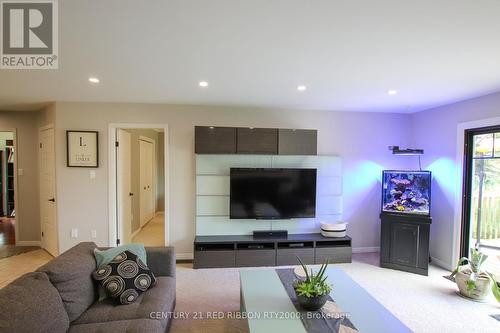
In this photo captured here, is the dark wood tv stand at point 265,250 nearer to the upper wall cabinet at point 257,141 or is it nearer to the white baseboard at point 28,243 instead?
the upper wall cabinet at point 257,141

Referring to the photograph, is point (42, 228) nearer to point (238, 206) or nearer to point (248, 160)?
point (238, 206)

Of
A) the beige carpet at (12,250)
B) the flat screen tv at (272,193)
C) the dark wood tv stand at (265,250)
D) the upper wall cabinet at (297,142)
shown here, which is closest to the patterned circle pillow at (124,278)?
the dark wood tv stand at (265,250)

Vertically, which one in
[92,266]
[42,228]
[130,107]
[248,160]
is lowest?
[42,228]

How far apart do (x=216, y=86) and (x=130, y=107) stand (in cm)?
174

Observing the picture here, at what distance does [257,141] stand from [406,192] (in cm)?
245

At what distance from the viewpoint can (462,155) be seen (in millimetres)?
3699

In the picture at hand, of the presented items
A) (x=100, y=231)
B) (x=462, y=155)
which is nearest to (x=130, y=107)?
(x=100, y=231)

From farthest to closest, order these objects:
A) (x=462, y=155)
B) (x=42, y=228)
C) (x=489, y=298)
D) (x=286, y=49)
Result: (x=42, y=228) → (x=462, y=155) → (x=489, y=298) → (x=286, y=49)

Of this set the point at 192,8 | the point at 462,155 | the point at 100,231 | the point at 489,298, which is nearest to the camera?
the point at 192,8

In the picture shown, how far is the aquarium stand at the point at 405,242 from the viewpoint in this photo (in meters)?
3.71

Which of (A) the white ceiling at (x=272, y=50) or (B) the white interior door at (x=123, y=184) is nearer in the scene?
(A) the white ceiling at (x=272, y=50)

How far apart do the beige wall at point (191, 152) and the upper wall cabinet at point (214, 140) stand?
Result: 0.34 m

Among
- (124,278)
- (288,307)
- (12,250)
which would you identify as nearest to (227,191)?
(124,278)

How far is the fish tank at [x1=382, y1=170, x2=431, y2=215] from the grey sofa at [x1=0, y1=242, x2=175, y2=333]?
11.3 ft
